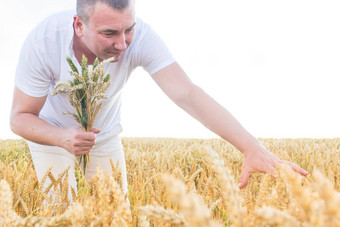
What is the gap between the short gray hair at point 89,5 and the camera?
2490mm

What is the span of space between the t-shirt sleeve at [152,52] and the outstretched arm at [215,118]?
0.06 meters

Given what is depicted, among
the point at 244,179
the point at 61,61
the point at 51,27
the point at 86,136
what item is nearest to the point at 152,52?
the point at 61,61

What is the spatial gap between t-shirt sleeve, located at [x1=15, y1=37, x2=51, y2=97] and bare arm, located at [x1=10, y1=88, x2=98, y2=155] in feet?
0.16

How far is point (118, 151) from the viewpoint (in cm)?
359

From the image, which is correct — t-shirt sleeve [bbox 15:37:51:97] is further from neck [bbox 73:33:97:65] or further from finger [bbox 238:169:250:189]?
finger [bbox 238:169:250:189]

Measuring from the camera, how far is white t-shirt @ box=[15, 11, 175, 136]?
2.83 m

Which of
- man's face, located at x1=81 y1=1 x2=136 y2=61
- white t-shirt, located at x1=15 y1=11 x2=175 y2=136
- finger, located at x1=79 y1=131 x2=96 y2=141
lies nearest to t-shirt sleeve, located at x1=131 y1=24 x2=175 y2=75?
white t-shirt, located at x1=15 y1=11 x2=175 y2=136

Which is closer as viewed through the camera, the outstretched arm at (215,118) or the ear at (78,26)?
the outstretched arm at (215,118)

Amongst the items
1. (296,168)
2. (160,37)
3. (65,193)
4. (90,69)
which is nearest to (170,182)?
(65,193)

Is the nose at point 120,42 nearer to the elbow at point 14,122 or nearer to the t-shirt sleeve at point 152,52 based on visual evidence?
the t-shirt sleeve at point 152,52

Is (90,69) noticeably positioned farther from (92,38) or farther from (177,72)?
(177,72)

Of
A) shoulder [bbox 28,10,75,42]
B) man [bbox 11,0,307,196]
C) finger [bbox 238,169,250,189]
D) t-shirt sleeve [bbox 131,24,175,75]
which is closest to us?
finger [bbox 238,169,250,189]

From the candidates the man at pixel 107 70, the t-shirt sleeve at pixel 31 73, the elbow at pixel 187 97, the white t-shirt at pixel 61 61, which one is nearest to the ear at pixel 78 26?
the man at pixel 107 70

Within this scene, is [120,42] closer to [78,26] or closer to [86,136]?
[78,26]
